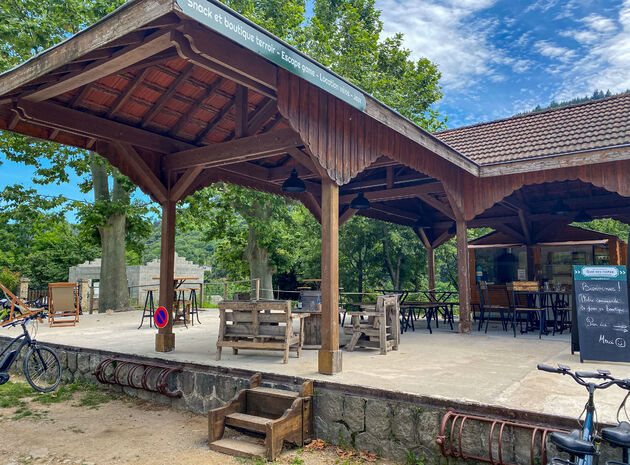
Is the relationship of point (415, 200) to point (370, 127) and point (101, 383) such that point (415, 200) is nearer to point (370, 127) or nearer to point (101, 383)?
point (370, 127)

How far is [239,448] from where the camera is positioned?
3840 mm

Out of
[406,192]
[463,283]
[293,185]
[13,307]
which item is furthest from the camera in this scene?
[406,192]

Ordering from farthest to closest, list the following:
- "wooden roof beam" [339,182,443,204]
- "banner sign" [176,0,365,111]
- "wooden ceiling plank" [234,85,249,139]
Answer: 1. "wooden roof beam" [339,182,443,204]
2. "wooden ceiling plank" [234,85,249,139]
3. "banner sign" [176,0,365,111]

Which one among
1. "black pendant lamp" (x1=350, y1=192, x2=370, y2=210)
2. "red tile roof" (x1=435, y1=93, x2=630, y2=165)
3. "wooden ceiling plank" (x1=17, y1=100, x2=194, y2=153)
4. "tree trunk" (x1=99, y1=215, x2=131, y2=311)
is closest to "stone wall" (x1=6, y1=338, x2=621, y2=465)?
"wooden ceiling plank" (x1=17, y1=100, x2=194, y2=153)

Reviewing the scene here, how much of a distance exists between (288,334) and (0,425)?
3.13 m

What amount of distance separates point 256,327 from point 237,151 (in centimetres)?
213

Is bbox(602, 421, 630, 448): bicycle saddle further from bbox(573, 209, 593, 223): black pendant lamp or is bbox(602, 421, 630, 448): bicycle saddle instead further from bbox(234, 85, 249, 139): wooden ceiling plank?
bbox(573, 209, 593, 223): black pendant lamp

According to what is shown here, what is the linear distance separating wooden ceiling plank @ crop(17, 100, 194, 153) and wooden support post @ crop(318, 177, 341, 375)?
105 inches

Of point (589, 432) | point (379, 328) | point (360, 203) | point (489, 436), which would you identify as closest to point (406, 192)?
point (360, 203)

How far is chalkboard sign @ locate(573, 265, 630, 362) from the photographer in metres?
4.90

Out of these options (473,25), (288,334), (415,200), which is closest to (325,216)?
(288,334)

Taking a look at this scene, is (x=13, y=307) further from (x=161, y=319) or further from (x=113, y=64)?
(x=113, y=64)

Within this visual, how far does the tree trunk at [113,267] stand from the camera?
44.5 ft

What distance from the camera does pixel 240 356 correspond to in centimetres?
560
